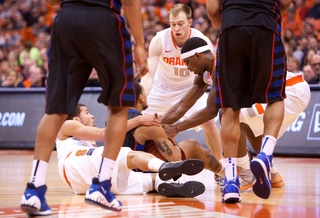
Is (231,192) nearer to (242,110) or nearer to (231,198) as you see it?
(231,198)

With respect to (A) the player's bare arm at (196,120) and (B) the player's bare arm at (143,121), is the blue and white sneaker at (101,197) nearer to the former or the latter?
(B) the player's bare arm at (143,121)

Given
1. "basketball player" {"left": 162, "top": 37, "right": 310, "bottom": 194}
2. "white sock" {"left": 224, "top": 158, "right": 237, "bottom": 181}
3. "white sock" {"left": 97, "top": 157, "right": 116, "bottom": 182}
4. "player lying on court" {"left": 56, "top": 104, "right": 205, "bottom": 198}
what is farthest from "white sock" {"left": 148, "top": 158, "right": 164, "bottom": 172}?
"white sock" {"left": 97, "top": 157, "right": 116, "bottom": 182}

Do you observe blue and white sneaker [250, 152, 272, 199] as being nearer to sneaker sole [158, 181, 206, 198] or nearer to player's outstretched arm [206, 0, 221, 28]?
sneaker sole [158, 181, 206, 198]

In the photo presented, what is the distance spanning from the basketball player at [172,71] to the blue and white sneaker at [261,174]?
114 inches

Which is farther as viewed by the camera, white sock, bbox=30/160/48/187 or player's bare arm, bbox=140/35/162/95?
player's bare arm, bbox=140/35/162/95

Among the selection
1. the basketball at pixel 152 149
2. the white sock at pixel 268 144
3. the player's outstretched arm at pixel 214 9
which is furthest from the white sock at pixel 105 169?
the player's outstretched arm at pixel 214 9

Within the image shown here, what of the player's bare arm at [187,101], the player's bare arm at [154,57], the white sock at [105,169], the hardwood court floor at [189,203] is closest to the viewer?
the white sock at [105,169]

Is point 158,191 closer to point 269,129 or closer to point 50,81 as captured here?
point 269,129

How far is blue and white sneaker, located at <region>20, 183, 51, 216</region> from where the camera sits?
17.0ft

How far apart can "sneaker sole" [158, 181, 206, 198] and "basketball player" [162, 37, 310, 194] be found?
816 mm

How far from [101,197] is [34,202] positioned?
50 centimetres

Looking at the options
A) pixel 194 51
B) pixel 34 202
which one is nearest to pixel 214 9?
pixel 194 51

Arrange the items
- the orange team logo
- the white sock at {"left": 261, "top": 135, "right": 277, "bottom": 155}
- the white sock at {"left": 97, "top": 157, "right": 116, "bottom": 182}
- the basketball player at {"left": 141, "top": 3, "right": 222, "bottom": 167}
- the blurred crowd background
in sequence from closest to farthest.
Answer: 1. the white sock at {"left": 97, "top": 157, "right": 116, "bottom": 182}
2. the white sock at {"left": 261, "top": 135, "right": 277, "bottom": 155}
3. the basketball player at {"left": 141, "top": 3, "right": 222, "bottom": 167}
4. the orange team logo
5. the blurred crowd background

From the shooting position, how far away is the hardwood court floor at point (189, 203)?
214 inches
